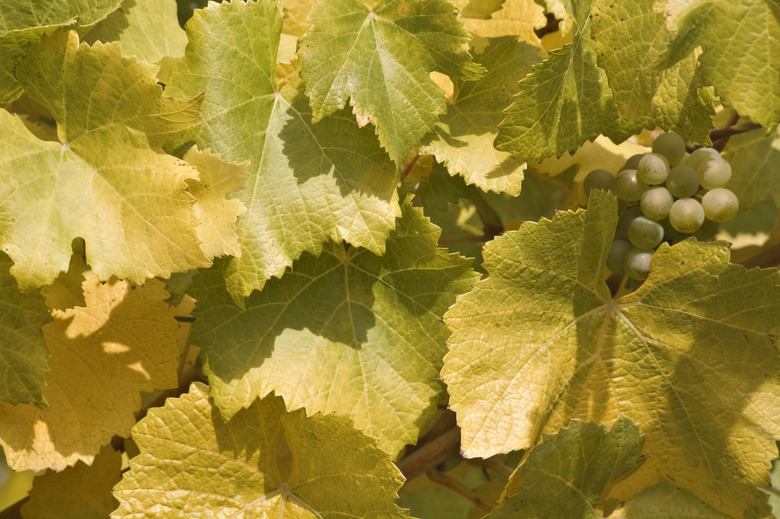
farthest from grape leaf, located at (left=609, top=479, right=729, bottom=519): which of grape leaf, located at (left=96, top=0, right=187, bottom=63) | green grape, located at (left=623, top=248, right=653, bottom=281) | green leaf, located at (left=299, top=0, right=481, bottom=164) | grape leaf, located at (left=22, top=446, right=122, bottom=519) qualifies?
grape leaf, located at (left=96, top=0, right=187, bottom=63)

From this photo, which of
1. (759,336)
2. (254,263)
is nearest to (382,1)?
(254,263)

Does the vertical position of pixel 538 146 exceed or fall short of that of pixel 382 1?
it falls short

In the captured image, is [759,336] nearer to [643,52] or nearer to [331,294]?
[643,52]

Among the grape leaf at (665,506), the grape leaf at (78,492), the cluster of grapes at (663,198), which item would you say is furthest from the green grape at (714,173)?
the grape leaf at (78,492)

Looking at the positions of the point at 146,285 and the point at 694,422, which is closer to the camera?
the point at 694,422

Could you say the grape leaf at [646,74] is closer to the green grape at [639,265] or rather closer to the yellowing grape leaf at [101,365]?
the green grape at [639,265]

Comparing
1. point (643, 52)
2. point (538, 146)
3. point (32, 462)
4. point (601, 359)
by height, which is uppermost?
point (643, 52)

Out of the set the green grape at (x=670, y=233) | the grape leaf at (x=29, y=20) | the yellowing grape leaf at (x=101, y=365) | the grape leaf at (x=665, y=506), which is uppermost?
the grape leaf at (x=29, y=20)
